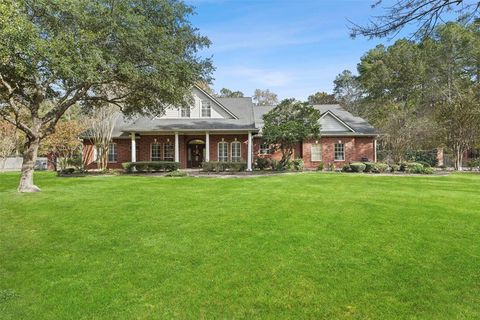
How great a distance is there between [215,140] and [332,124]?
31.0ft

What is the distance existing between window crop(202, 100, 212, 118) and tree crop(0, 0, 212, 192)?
9349mm

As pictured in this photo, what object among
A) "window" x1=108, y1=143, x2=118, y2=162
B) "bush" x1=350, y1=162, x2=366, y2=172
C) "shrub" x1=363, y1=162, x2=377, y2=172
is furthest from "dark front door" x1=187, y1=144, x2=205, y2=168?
Answer: "shrub" x1=363, y1=162, x2=377, y2=172

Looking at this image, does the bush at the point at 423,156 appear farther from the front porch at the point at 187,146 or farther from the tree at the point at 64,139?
the tree at the point at 64,139

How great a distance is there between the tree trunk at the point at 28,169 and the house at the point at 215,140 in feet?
35.6

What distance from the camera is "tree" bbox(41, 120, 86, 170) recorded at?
1187 inches

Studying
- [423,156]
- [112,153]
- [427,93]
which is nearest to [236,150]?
[112,153]

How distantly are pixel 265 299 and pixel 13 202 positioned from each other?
32.7ft

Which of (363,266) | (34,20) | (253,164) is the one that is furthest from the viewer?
(253,164)

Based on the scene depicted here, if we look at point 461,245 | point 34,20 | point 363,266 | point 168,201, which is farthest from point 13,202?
point 461,245

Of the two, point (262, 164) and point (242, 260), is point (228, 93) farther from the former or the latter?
point (242, 260)

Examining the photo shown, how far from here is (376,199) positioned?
35.9ft

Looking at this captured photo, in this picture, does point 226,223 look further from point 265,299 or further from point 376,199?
point 376,199

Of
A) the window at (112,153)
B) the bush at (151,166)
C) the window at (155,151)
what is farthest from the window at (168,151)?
the bush at (151,166)

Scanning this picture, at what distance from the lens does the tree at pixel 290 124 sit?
22312 mm
